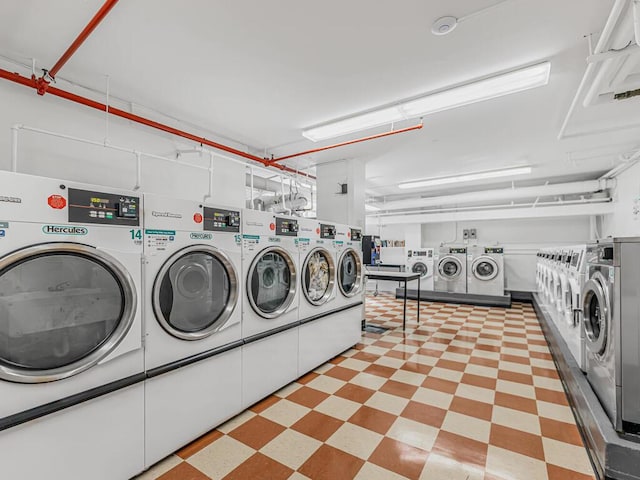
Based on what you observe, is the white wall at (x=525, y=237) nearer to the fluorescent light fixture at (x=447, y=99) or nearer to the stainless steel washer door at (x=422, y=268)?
the stainless steel washer door at (x=422, y=268)

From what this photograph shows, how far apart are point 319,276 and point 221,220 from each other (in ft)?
5.48

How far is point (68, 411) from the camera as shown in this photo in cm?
149

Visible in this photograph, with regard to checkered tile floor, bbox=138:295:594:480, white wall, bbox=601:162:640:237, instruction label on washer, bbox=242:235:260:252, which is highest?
white wall, bbox=601:162:640:237

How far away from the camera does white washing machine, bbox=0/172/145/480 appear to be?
1.34m

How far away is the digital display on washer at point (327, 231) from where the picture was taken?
342 cm

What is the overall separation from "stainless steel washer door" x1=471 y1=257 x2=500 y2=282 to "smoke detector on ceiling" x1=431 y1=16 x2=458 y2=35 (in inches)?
248

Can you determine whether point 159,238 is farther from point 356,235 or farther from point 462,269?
point 462,269

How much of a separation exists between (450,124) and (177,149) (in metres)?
3.45

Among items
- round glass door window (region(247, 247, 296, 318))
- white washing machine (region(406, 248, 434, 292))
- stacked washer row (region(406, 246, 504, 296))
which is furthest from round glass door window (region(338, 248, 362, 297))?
white washing machine (region(406, 248, 434, 292))

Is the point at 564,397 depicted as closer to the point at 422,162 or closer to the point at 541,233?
the point at 422,162

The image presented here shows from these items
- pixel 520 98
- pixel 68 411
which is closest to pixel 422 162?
pixel 520 98

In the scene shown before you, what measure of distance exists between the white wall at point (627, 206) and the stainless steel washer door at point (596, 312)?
368 cm

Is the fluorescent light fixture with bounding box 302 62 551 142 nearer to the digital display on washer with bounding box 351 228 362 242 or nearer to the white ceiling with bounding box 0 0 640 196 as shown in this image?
the white ceiling with bounding box 0 0 640 196

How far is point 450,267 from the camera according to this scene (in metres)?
7.64
